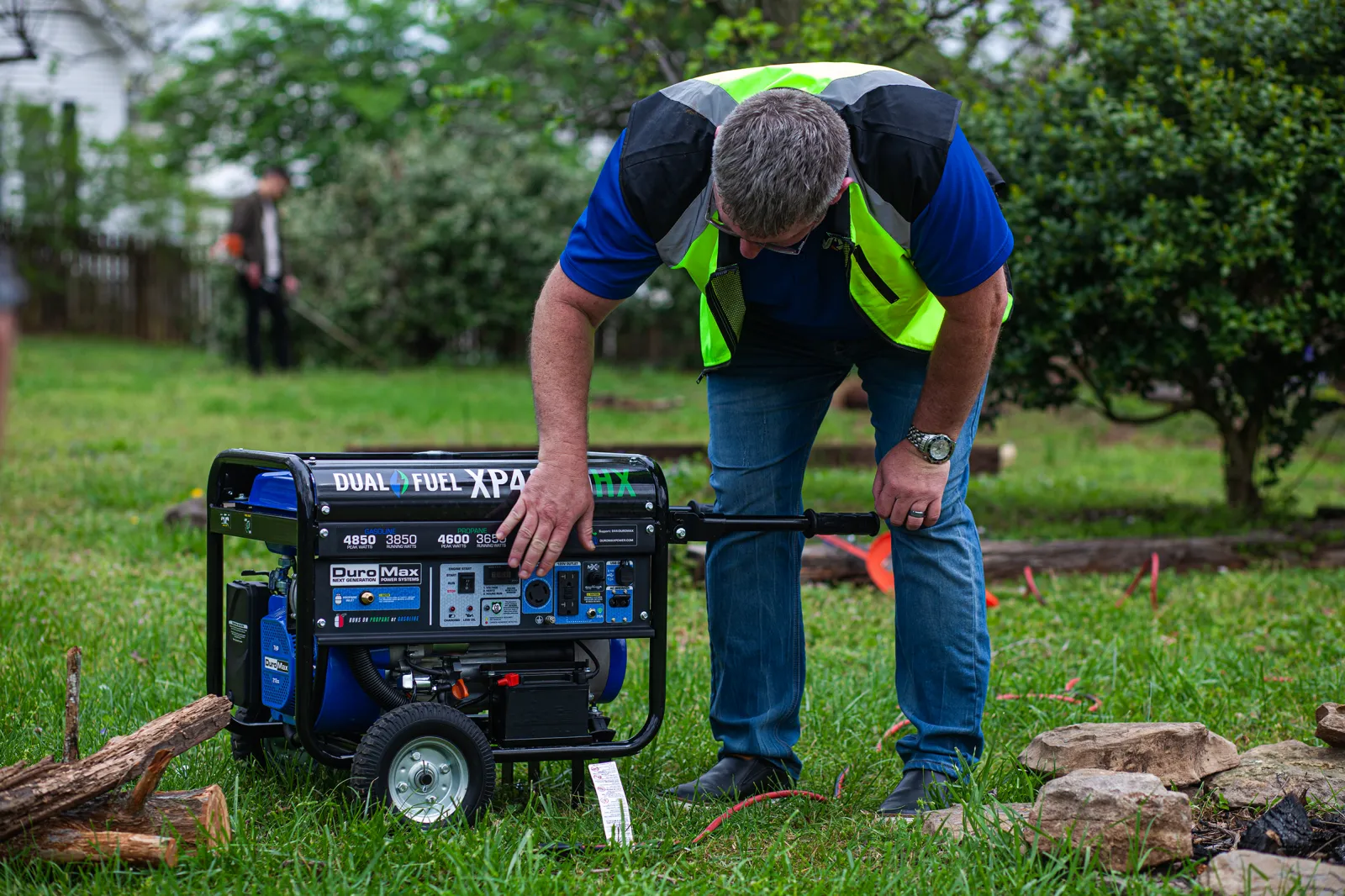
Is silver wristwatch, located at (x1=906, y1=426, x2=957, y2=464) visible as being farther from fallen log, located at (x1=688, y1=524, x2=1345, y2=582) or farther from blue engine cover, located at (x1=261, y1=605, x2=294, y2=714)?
fallen log, located at (x1=688, y1=524, x2=1345, y2=582)

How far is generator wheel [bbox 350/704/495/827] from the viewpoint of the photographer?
102 inches

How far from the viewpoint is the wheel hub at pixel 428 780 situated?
2617mm

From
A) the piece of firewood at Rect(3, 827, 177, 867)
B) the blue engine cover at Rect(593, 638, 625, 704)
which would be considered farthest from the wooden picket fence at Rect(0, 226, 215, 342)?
the piece of firewood at Rect(3, 827, 177, 867)

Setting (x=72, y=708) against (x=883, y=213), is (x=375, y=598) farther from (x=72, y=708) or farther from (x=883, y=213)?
(x=883, y=213)

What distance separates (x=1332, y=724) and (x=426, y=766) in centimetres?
193

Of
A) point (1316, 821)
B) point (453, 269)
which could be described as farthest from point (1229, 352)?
point (453, 269)

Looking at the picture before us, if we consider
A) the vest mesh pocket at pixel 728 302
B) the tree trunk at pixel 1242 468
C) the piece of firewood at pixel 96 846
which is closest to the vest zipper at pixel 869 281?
the vest mesh pocket at pixel 728 302

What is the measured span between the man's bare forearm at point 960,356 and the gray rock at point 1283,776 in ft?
3.14

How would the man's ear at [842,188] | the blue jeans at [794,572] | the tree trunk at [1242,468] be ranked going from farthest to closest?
the tree trunk at [1242,468]
the blue jeans at [794,572]
the man's ear at [842,188]

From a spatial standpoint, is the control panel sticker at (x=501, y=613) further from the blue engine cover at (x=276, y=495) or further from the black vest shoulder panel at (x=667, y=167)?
the black vest shoulder panel at (x=667, y=167)

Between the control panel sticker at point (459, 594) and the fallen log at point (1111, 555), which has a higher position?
the control panel sticker at point (459, 594)

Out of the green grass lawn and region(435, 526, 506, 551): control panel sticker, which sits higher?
region(435, 526, 506, 551): control panel sticker

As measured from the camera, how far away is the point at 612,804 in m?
2.69

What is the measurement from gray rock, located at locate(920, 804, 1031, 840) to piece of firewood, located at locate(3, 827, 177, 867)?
1441mm
